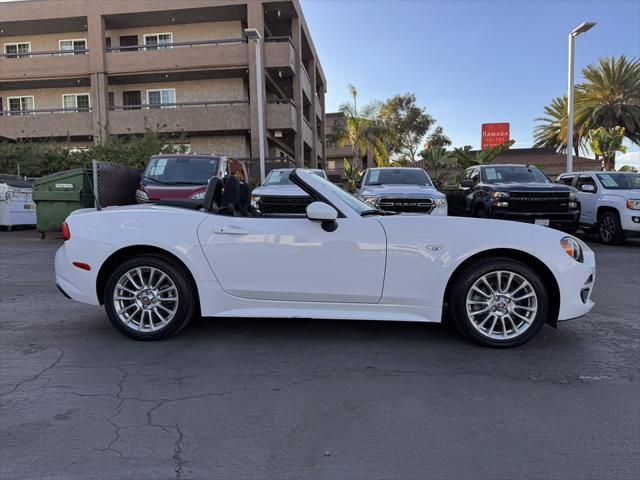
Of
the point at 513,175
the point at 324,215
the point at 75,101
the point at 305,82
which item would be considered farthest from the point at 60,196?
the point at 305,82

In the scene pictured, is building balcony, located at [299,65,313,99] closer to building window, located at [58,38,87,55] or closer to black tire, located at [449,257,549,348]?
building window, located at [58,38,87,55]

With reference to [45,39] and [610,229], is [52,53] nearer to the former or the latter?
[45,39]

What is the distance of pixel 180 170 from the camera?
11156mm

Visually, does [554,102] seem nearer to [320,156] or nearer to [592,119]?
[592,119]

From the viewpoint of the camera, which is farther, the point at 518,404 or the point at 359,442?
the point at 518,404

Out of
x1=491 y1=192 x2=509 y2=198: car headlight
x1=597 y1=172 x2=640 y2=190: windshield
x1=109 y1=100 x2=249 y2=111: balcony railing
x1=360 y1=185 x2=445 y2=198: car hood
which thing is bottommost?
x1=491 y1=192 x2=509 y2=198: car headlight

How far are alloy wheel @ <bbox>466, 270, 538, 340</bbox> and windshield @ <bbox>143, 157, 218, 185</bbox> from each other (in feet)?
26.0

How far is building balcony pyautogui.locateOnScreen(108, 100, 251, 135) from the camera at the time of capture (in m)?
25.5

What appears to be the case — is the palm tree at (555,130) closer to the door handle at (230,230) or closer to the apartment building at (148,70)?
the apartment building at (148,70)

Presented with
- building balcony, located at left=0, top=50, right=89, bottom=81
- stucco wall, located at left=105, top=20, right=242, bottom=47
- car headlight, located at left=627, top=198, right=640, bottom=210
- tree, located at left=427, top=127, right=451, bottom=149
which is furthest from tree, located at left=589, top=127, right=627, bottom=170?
building balcony, located at left=0, top=50, right=89, bottom=81

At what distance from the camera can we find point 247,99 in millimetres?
26406

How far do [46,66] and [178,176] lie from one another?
21.1m

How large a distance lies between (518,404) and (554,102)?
47.0 m

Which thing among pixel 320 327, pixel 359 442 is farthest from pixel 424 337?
pixel 359 442
